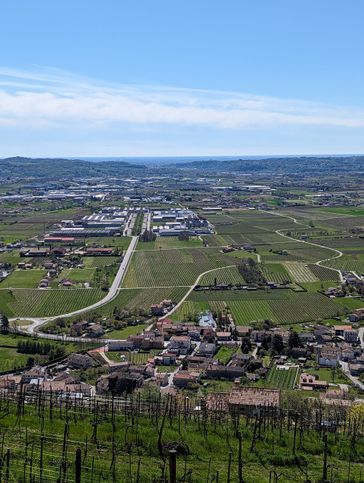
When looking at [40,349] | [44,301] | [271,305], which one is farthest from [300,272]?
[40,349]

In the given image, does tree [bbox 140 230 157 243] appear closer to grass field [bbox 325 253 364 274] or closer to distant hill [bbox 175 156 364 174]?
grass field [bbox 325 253 364 274]

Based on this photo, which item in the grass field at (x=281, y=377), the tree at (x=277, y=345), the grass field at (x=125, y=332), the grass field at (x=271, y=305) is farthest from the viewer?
the grass field at (x=271, y=305)

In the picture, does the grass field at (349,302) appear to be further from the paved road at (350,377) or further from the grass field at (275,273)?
the paved road at (350,377)

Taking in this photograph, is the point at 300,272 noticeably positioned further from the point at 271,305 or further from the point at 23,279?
the point at 23,279

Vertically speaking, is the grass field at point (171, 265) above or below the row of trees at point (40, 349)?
above

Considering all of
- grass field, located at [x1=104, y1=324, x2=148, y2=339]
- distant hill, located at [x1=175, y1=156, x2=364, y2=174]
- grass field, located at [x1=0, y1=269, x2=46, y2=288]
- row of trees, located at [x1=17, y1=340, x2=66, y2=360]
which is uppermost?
distant hill, located at [x1=175, y1=156, x2=364, y2=174]

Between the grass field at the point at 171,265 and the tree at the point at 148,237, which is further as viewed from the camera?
the tree at the point at 148,237

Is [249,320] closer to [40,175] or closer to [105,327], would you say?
[105,327]

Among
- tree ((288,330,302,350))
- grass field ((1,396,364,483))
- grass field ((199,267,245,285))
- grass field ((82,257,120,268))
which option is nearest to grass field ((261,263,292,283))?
grass field ((199,267,245,285))

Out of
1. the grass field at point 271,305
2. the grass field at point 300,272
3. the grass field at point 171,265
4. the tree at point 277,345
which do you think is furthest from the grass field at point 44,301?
the grass field at point 300,272

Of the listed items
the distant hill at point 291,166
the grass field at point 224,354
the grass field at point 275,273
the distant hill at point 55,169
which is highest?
the distant hill at point 291,166
